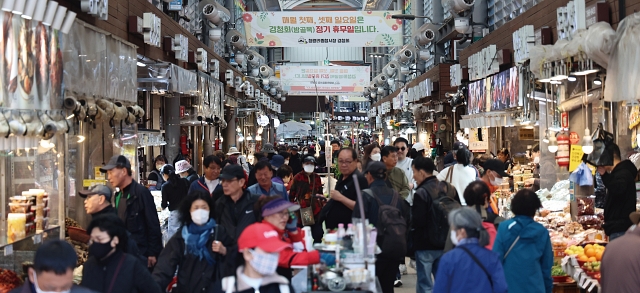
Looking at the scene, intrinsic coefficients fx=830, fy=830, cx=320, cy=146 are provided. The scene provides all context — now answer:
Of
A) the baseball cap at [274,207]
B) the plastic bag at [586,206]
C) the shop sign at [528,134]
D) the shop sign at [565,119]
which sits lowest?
the plastic bag at [586,206]

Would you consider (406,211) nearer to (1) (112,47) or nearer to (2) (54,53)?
(2) (54,53)

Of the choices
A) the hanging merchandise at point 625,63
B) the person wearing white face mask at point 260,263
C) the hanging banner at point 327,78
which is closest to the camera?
the person wearing white face mask at point 260,263

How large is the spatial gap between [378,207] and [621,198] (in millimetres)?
2980

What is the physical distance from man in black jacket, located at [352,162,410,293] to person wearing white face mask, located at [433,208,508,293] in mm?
2027

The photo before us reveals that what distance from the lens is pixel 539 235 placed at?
600 centimetres

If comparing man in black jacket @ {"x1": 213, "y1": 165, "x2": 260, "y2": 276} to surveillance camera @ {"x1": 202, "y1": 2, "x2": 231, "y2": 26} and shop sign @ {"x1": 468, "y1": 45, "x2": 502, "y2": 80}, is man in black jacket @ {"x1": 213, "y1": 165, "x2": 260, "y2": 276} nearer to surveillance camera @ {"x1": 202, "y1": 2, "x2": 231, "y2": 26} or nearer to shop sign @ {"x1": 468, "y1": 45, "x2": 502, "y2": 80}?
shop sign @ {"x1": 468, "y1": 45, "x2": 502, "y2": 80}

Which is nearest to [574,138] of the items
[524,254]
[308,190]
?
[308,190]

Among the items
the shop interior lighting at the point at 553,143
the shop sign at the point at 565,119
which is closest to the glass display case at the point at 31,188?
the shop interior lighting at the point at 553,143

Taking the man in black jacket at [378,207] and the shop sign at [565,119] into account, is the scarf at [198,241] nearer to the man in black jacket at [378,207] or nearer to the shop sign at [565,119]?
the man in black jacket at [378,207]

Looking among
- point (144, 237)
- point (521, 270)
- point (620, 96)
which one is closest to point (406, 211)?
point (521, 270)

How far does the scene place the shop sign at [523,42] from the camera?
1338 cm

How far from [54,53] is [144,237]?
2700 mm

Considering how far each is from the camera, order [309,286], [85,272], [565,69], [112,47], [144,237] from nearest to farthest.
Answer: [85,272] → [309,286] → [144,237] → [565,69] → [112,47]

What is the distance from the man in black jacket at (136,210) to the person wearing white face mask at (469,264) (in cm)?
301
